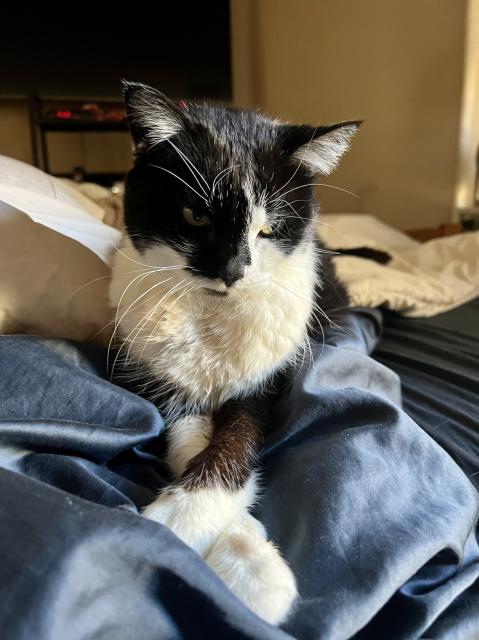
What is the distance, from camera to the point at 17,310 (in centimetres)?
82

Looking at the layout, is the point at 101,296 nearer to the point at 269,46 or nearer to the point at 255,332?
the point at 255,332

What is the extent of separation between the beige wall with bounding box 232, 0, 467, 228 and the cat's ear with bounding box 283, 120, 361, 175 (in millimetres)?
1764

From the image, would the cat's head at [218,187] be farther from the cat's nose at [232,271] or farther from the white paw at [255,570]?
the white paw at [255,570]

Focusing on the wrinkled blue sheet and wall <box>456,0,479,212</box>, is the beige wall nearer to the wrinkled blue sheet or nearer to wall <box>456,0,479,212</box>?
wall <box>456,0,479,212</box>

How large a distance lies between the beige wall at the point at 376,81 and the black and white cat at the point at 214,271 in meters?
1.83

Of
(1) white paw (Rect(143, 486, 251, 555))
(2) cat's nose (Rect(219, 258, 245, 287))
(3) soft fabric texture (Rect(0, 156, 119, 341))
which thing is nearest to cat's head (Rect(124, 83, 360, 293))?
(2) cat's nose (Rect(219, 258, 245, 287))

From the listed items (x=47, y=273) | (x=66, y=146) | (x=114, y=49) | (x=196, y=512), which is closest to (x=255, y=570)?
(x=196, y=512)

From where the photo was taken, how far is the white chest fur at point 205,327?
78cm

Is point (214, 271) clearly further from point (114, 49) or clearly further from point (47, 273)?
point (114, 49)

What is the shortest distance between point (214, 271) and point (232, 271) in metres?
0.03

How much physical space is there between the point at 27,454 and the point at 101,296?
1.12 ft

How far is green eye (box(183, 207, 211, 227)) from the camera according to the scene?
0.75 meters

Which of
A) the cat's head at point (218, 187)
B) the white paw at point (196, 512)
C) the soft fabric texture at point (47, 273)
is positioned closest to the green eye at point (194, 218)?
the cat's head at point (218, 187)

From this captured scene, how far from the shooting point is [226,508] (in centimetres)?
65
